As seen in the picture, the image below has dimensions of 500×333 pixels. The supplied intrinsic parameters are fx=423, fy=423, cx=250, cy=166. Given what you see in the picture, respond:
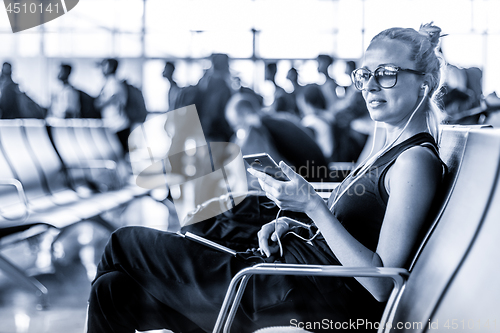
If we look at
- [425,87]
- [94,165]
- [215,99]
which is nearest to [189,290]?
[425,87]

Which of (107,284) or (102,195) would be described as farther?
(102,195)

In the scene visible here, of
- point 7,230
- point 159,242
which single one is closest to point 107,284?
point 159,242

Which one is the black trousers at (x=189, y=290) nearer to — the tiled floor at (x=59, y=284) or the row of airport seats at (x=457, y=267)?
the row of airport seats at (x=457, y=267)

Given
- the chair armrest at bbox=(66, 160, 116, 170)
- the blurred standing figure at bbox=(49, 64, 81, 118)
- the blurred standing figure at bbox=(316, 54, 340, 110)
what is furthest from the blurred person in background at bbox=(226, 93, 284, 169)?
the blurred standing figure at bbox=(49, 64, 81, 118)

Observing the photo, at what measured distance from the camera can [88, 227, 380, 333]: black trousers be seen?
2.98 feet

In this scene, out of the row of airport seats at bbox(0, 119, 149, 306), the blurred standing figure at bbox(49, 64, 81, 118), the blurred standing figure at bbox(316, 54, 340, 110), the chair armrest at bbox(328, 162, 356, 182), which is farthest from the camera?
the blurred standing figure at bbox(49, 64, 81, 118)

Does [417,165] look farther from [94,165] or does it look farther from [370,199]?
[94,165]

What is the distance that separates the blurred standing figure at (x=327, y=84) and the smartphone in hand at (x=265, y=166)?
181 cm

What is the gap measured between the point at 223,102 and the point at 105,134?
207 centimetres

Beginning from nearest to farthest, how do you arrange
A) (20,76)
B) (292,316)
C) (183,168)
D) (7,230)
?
1. (292,316)
2. (7,230)
3. (183,168)
4. (20,76)

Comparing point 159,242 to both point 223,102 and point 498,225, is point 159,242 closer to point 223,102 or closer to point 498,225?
point 498,225

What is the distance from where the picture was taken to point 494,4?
4.69 m

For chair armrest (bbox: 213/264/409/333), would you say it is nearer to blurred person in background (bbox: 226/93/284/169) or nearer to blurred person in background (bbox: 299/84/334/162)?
blurred person in background (bbox: 226/93/284/169)

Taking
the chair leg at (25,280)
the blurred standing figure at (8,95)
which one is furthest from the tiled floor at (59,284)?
the blurred standing figure at (8,95)
